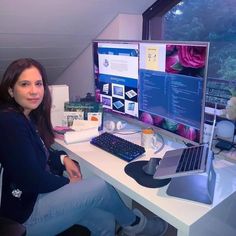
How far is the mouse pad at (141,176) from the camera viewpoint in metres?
1.13

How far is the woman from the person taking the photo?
1.15 metres

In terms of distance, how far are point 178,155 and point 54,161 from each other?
67 centimetres

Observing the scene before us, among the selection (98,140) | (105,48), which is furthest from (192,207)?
(105,48)

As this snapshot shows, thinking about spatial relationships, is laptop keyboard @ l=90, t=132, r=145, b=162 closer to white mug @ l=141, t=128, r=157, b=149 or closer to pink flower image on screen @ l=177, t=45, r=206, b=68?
Result: white mug @ l=141, t=128, r=157, b=149

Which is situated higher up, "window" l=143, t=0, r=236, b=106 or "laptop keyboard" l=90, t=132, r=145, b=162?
"window" l=143, t=0, r=236, b=106

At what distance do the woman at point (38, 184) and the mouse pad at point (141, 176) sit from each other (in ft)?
0.58

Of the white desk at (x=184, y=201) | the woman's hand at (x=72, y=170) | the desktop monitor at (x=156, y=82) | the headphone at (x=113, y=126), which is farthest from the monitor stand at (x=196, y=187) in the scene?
the headphone at (x=113, y=126)

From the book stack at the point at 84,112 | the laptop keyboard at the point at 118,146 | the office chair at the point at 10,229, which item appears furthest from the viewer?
the book stack at the point at 84,112

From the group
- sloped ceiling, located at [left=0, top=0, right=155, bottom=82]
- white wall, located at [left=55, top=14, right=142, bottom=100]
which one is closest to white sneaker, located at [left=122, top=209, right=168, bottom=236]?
white wall, located at [left=55, top=14, right=142, bottom=100]

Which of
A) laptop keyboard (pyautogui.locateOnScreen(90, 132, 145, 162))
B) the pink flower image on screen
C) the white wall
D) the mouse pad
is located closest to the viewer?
the mouse pad

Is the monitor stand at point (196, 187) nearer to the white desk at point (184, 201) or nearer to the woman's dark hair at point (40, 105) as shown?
the white desk at point (184, 201)

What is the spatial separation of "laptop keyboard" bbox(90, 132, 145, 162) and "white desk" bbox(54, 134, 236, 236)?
0.10ft

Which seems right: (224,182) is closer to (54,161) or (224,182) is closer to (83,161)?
(83,161)

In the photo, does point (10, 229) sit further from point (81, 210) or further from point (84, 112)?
point (84, 112)
